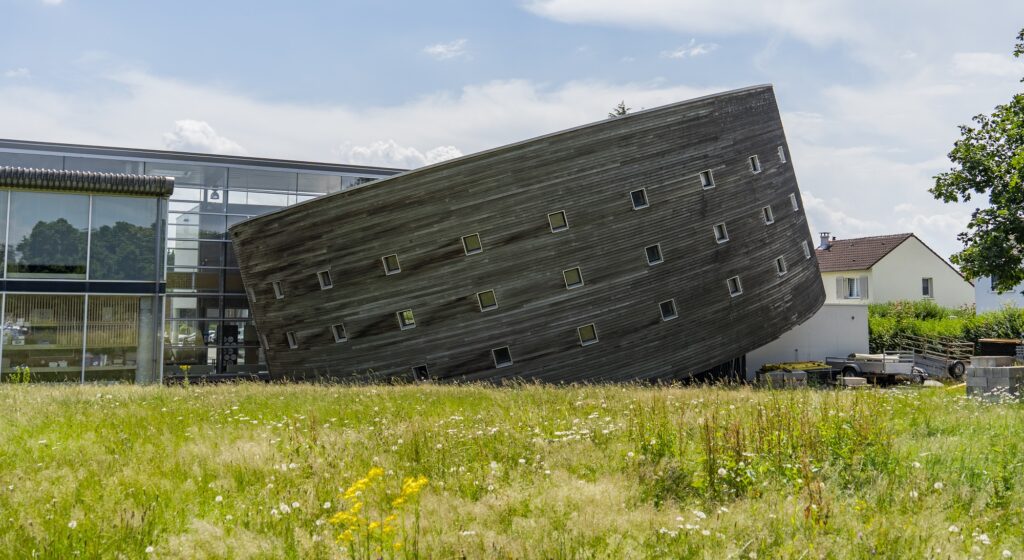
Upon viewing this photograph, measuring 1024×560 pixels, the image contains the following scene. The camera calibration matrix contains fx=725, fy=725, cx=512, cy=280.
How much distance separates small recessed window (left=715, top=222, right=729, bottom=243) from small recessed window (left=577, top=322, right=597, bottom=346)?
4.69 meters

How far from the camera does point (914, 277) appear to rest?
165ft

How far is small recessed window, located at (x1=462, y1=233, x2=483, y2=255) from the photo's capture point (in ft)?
67.7

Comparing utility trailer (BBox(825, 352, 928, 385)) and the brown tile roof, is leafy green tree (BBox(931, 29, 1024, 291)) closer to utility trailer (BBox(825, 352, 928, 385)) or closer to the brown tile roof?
utility trailer (BBox(825, 352, 928, 385))

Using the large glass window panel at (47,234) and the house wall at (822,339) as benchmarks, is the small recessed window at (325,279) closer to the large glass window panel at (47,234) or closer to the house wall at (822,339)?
the large glass window panel at (47,234)

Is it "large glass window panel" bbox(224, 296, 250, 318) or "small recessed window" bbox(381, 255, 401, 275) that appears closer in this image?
"small recessed window" bbox(381, 255, 401, 275)

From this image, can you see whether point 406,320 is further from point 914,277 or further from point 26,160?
point 914,277

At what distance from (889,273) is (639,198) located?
3553cm

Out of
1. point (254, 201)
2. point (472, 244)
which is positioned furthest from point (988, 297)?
point (254, 201)

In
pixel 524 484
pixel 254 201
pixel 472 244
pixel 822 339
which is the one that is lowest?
pixel 524 484

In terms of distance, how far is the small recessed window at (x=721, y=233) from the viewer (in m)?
21.6

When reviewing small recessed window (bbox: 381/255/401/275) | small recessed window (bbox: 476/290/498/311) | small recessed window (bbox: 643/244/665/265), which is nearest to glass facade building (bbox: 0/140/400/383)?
small recessed window (bbox: 381/255/401/275)

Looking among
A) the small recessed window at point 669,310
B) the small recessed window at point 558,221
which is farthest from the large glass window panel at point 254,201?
the small recessed window at point 669,310

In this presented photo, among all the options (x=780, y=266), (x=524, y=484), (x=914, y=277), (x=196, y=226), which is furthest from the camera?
(x=914, y=277)

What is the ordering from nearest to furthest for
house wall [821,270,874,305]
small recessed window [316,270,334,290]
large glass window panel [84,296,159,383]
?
small recessed window [316,270,334,290]
large glass window panel [84,296,159,383]
house wall [821,270,874,305]
